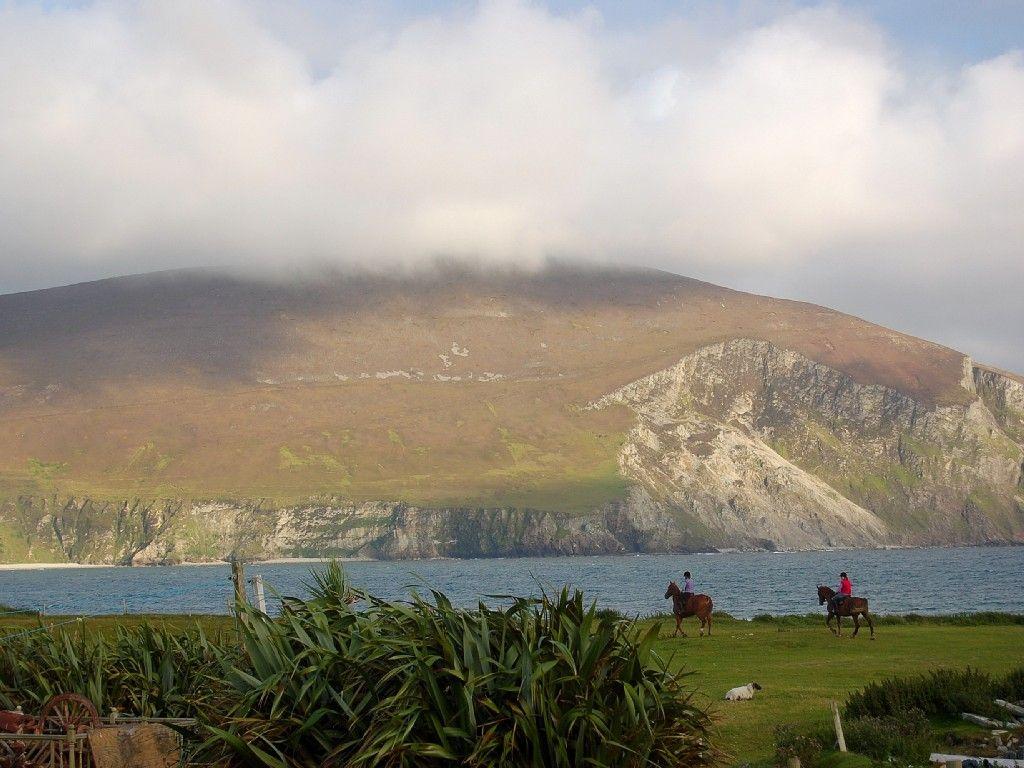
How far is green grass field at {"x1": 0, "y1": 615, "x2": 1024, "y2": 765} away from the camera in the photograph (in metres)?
18.2

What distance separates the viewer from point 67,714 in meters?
16.0

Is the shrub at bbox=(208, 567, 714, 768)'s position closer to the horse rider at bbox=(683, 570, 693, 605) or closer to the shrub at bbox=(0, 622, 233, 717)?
the shrub at bbox=(0, 622, 233, 717)

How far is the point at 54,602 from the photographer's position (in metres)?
103

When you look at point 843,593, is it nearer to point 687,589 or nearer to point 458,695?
point 687,589

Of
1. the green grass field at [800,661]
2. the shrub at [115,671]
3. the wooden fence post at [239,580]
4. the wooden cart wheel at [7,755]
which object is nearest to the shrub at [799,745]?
the green grass field at [800,661]

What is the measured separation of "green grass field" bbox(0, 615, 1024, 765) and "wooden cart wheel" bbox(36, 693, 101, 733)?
4105 millimetres

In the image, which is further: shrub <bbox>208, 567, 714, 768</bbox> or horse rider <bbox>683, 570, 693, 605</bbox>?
horse rider <bbox>683, 570, 693, 605</bbox>

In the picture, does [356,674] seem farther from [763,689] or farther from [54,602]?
[54,602]

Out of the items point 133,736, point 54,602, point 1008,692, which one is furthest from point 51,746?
point 54,602

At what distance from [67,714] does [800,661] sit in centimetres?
1758

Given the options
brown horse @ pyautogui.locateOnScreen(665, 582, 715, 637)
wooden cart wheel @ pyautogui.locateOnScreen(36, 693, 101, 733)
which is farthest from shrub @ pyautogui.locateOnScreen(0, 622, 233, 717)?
brown horse @ pyautogui.locateOnScreen(665, 582, 715, 637)

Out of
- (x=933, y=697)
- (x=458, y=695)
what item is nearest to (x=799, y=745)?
(x=933, y=697)

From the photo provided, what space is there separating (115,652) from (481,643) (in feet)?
30.6

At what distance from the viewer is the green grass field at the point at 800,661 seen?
1817 cm
